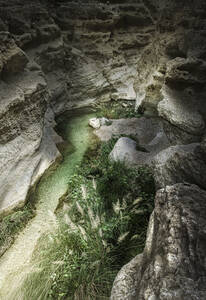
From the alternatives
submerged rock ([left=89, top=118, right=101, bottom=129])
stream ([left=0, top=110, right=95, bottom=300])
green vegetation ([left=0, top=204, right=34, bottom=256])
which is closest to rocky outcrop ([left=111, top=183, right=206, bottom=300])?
stream ([left=0, top=110, right=95, bottom=300])

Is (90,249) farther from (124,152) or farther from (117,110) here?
(117,110)

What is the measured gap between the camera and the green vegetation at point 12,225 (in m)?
4.32

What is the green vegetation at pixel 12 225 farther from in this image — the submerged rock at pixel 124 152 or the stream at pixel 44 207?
the submerged rock at pixel 124 152

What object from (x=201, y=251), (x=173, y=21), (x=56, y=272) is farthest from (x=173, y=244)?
(x=173, y=21)

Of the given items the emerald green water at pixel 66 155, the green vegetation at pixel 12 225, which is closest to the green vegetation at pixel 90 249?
the green vegetation at pixel 12 225

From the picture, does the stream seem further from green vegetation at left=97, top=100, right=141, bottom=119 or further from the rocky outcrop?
the rocky outcrop

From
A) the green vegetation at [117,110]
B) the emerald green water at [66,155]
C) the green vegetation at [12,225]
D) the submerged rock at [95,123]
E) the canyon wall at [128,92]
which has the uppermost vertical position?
the canyon wall at [128,92]

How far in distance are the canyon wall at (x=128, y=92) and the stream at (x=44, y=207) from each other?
0.44m

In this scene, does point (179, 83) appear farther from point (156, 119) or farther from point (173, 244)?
point (173, 244)

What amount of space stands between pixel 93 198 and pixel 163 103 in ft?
9.83

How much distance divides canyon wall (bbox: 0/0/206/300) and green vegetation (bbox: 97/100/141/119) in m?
0.59

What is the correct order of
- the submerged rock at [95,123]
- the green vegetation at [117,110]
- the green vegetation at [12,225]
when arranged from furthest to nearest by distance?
the green vegetation at [117,110] → the submerged rock at [95,123] → the green vegetation at [12,225]

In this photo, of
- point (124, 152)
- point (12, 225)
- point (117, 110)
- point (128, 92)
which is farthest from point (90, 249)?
point (128, 92)

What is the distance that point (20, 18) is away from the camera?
7508mm
